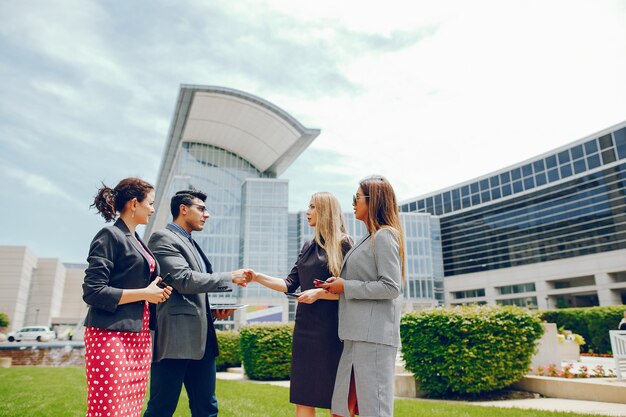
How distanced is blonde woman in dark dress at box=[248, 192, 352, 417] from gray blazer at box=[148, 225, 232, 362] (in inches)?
Answer: 22.4

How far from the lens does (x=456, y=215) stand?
59.7 meters

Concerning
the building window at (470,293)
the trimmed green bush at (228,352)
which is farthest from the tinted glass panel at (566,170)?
the trimmed green bush at (228,352)

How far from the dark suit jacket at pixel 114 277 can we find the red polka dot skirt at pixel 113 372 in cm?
7

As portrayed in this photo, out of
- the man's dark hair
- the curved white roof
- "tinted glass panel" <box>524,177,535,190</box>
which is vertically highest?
the curved white roof

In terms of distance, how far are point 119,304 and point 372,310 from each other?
1431 millimetres

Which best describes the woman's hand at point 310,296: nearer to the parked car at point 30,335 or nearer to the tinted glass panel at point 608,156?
the parked car at point 30,335

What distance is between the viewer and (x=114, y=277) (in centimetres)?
250

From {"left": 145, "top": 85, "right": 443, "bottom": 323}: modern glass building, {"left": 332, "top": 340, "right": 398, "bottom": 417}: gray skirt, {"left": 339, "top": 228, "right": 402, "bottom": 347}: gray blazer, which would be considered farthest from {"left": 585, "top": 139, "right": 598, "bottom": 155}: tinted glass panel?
{"left": 332, "top": 340, "right": 398, "bottom": 417}: gray skirt

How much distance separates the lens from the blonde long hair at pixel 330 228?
302cm

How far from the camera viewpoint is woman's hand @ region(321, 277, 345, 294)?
2.59 metres

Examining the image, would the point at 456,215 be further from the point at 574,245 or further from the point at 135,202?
the point at 135,202

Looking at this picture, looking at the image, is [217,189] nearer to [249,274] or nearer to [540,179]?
[540,179]

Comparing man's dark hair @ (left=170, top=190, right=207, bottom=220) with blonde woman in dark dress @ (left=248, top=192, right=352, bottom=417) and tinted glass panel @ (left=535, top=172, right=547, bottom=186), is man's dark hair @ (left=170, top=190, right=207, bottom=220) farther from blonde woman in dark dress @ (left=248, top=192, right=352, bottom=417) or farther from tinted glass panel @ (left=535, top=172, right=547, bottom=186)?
tinted glass panel @ (left=535, top=172, right=547, bottom=186)

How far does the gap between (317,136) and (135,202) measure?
149 ft
